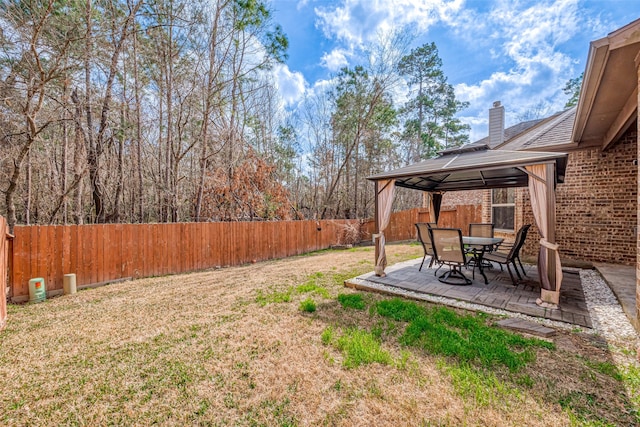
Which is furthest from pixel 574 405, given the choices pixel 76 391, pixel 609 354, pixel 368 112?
pixel 368 112

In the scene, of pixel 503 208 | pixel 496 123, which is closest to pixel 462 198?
pixel 496 123

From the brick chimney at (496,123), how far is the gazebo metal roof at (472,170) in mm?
4368

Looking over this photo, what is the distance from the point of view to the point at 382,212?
524cm

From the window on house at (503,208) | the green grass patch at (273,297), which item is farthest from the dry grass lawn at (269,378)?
the window on house at (503,208)

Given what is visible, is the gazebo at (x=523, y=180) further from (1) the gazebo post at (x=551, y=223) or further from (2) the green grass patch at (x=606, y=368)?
(2) the green grass patch at (x=606, y=368)

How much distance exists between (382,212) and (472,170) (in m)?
1.76

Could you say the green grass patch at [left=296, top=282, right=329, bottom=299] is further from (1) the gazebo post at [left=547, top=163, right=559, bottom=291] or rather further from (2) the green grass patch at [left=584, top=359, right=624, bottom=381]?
(1) the gazebo post at [left=547, top=163, right=559, bottom=291]

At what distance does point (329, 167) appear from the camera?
14945mm

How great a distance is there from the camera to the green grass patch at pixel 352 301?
379 cm

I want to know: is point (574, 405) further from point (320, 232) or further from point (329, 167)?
point (329, 167)

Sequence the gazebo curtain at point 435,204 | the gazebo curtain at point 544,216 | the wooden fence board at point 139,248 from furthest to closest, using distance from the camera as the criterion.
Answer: the gazebo curtain at point 435,204 < the wooden fence board at point 139,248 < the gazebo curtain at point 544,216

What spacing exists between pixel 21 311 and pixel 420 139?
19627 millimetres

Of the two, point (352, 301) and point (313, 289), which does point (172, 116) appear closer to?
point (313, 289)

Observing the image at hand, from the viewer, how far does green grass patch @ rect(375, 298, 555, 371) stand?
2430 millimetres
